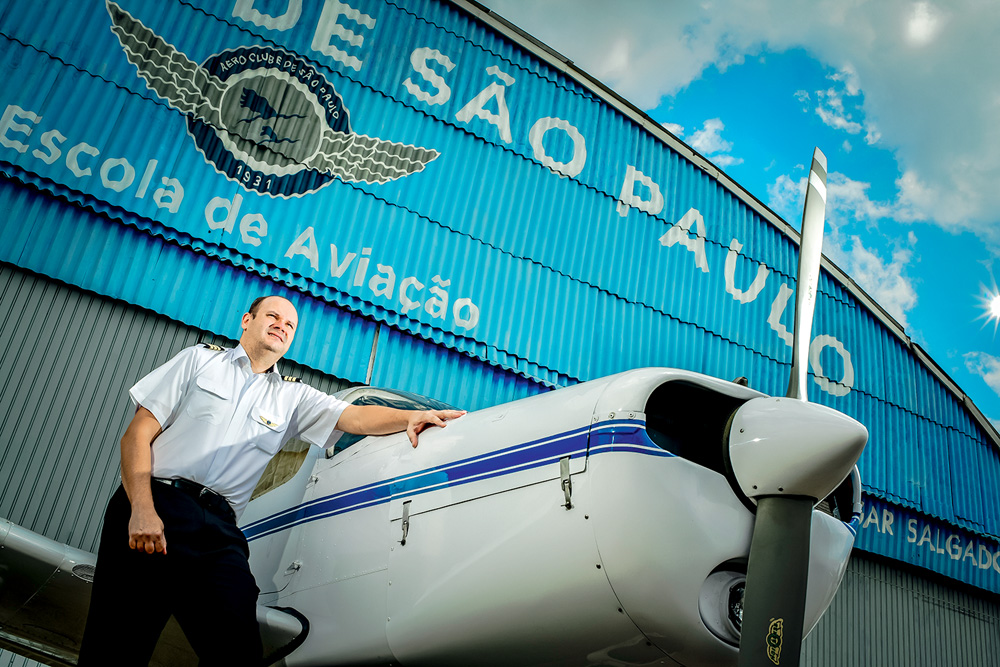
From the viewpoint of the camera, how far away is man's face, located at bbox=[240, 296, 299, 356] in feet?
10.3

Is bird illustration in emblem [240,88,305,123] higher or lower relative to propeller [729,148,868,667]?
higher

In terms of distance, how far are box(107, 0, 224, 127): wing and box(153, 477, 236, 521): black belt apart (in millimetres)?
6594

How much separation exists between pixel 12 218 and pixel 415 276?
157 inches

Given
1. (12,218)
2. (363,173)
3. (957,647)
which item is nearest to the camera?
(12,218)

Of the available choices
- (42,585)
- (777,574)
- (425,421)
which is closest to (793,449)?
(777,574)

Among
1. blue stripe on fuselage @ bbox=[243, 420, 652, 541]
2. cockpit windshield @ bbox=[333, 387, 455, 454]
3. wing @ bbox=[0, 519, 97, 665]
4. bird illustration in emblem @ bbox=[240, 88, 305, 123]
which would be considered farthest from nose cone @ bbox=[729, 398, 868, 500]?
bird illustration in emblem @ bbox=[240, 88, 305, 123]

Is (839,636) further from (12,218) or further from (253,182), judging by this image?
(12,218)

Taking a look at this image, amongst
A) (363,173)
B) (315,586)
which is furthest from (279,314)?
(363,173)

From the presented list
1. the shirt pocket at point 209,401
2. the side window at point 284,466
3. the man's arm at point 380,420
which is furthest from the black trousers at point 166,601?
the side window at point 284,466

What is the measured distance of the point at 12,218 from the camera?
24.3 ft

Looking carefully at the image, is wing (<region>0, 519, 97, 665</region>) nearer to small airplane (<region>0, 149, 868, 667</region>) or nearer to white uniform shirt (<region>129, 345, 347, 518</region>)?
small airplane (<region>0, 149, 868, 667</region>)

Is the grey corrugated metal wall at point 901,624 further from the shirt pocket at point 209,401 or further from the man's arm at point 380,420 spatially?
the shirt pocket at point 209,401

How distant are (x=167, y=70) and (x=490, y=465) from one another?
7378mm

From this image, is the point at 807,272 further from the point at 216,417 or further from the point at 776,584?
the point at 216,417
